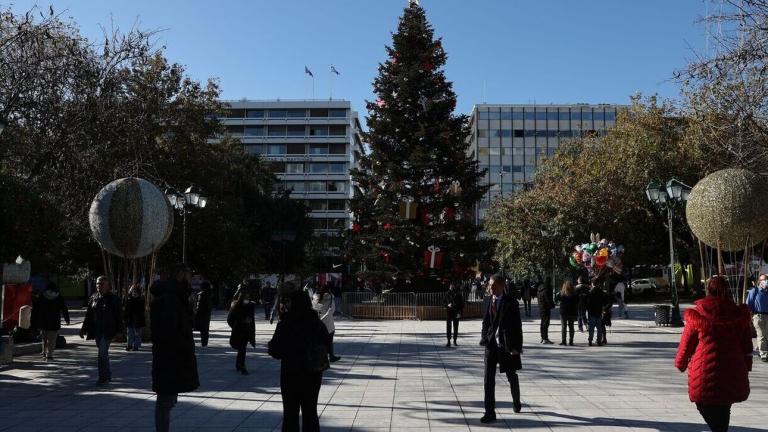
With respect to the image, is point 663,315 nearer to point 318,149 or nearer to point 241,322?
point 241,322

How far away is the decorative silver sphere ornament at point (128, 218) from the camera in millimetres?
12461

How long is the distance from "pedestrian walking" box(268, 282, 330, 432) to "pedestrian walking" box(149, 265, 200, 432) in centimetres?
106

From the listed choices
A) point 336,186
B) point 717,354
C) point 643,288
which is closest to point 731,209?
point 717,354

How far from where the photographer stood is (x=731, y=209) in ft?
44.3

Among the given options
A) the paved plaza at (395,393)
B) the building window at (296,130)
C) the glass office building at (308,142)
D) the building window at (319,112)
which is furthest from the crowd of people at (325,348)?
the building window at (319,112)

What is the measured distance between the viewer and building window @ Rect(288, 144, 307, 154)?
95688 mm

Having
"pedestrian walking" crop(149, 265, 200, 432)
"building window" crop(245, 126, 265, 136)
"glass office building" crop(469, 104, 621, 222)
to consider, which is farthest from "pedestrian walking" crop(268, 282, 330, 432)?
"glass office building" crop(469, 104, 621, 222)

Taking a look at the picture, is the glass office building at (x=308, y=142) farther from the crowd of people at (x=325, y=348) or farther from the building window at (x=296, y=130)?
the crowd of people at (x=325, y=348)

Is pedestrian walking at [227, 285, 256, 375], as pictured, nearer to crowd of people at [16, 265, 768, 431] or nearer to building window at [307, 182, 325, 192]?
crowd of people at [16, 265, 768, 431]

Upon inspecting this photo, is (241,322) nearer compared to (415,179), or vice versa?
(241,322)

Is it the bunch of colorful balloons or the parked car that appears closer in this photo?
the bunch of colorful balloons

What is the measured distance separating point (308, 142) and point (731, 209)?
84.7 m

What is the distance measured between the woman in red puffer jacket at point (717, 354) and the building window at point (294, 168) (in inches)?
3524

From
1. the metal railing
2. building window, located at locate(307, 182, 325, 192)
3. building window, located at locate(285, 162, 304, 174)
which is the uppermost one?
building window, located at locate(285, 162, 304, 174)
